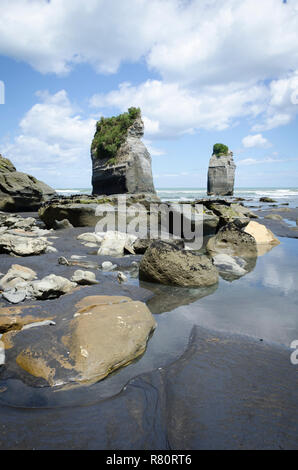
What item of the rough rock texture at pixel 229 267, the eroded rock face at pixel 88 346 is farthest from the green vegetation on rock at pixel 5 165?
the eroded rock face at pixel 88 346

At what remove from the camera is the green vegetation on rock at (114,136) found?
38.9 metres

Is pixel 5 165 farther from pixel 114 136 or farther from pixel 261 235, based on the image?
pixel 114 136

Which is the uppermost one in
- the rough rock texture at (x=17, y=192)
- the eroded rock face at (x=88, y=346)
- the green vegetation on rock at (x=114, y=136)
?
the green vegetation on rock at (x=114, y=136)

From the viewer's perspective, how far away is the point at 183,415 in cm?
202

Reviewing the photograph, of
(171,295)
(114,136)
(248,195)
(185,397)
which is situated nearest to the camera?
(185,397)

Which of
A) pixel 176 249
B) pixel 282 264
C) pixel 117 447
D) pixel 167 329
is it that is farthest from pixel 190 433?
pixel 282 264

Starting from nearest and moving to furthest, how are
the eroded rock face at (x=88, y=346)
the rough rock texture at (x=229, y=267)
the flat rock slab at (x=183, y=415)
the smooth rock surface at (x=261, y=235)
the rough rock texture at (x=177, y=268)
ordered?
the flat rock slab at (x=183, y=415)
the eroded rock face at (x=88, y=346)
the rough rock texture at (x=177, y=268)
the rough rock texture at (x=229, y=267)
the smooth rock surface at (x=261, y=235)

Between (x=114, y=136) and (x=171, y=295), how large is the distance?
3803 centimetres

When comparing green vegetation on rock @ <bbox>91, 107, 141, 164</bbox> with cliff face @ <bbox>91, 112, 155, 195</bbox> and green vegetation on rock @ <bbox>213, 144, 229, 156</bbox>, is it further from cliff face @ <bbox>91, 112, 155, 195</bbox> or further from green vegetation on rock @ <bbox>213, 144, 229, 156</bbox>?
green vegetation on rock @ <bbox>213, 144, 229, 156</bbox>

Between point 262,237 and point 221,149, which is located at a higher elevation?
point 221,149

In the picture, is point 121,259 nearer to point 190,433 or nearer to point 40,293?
point 40,293

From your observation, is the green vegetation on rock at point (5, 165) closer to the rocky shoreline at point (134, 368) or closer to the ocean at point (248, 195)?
the rocky shoreline at point (134, 368)

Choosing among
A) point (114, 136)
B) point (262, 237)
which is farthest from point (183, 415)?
point (114, 136)

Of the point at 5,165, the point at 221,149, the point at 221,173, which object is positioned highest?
the point at 221,149
